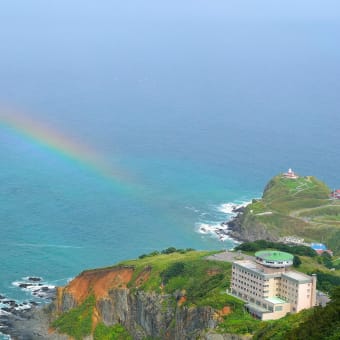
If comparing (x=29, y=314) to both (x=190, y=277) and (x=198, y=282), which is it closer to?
(x=190, y=277)

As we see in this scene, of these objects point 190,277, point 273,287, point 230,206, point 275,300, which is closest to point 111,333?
point 190,277

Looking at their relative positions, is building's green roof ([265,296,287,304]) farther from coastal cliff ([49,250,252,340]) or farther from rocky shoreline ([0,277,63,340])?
rocky shoreline ([0,277,63,340])

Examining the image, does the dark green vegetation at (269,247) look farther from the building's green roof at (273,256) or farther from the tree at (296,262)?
the building's green roof at (273,256)

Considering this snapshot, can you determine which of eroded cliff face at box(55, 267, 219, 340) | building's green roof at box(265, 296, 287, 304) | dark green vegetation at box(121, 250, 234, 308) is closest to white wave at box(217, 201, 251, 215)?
dark green vegetation at box(121, 250, 234, 308)

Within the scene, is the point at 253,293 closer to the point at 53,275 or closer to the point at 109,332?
the point at 109,332

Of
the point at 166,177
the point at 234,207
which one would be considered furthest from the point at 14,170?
the point at 234,207

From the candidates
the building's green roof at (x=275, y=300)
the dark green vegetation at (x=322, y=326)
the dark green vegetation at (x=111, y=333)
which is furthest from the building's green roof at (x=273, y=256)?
the dark green vegetation at (x=111, y=333)

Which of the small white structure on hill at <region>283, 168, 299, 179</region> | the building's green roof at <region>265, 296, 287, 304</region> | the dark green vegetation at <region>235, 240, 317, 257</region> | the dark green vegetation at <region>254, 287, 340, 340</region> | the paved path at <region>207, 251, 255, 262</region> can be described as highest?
the small white structure on hill at <region>283, 168, 299, 179</region>
